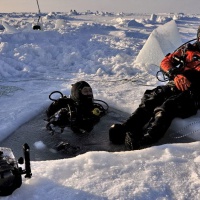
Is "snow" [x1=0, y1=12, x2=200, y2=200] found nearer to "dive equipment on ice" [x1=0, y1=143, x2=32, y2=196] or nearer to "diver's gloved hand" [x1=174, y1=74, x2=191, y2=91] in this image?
"dive equipment on ice" [x1=0, y1=143, x2=32, y2=196]

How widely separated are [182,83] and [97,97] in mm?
1974

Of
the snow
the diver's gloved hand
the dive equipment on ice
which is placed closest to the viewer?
→ the dive equipment on ice

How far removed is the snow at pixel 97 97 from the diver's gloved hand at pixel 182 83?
480 mm

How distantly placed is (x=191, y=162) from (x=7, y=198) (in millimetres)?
1760

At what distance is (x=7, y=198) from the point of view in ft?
8.15

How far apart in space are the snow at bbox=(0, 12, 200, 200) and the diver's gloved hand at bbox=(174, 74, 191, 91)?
48cm

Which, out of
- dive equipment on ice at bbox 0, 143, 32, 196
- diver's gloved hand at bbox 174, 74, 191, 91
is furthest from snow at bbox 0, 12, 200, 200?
diver's gloved hand at bbox 174, 74, 191, 91

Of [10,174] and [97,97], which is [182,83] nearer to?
[97,97]

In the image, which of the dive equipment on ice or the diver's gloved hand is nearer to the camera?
the dive equipment on ice

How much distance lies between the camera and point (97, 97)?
20.2 feet

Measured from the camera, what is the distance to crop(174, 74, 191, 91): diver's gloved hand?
4582mm

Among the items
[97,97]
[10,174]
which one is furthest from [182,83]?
[10,174]

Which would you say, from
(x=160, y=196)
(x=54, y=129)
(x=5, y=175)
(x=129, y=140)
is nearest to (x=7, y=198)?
(x=5, y=175)

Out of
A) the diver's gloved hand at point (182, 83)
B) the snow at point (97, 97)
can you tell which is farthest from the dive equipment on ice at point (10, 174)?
the diver's gloved hand at point (182, 83)
